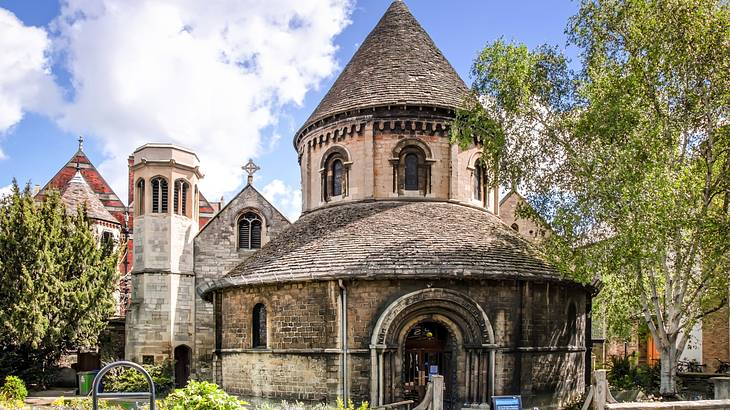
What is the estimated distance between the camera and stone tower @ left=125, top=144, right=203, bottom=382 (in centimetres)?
2670

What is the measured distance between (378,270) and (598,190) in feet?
19.2

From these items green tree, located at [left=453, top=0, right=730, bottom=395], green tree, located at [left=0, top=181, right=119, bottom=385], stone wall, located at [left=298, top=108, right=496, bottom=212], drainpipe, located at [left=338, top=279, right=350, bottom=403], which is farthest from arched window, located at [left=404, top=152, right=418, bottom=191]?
green tree, located at [left=0, top=181, right=119, bottom=385]

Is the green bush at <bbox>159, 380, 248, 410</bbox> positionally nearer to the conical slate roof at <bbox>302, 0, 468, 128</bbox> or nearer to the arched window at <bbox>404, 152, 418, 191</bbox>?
the arched window at <bbox>404, 152, 418, 191</bbox>

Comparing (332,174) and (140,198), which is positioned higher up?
(332,174)

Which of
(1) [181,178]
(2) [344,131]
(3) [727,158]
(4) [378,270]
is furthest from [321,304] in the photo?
(1) [181,178]

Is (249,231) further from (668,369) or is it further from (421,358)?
(668,369)

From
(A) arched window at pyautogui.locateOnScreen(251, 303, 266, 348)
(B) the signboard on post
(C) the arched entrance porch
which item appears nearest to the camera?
(B) the signboard on post

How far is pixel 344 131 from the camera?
22.3m

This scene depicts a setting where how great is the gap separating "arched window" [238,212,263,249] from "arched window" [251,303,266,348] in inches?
365

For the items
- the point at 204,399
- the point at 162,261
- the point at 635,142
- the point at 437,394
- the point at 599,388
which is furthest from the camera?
the point at 162,261

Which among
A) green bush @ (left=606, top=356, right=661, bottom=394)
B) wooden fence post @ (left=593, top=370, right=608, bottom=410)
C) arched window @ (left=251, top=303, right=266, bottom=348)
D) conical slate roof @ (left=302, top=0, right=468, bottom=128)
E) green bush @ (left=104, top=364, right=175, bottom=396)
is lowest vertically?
green bush @ (left=104, top=364, right=175, bottom=396)

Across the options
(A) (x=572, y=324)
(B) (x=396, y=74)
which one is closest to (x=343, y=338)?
(A) (x=572, y=324)

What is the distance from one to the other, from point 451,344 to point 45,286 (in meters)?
16.5

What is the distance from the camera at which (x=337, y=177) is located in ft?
75.2
